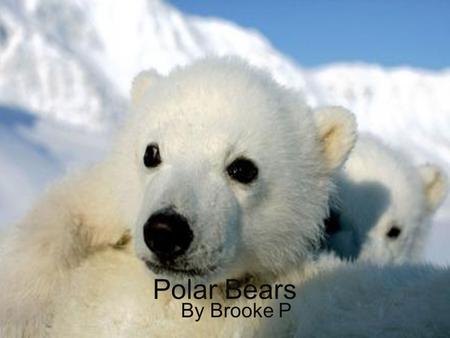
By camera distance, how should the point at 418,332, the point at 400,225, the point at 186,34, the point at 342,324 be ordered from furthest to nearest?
the point at 186,34, the point at 400,225, the point at 342,324, the point at 418,332

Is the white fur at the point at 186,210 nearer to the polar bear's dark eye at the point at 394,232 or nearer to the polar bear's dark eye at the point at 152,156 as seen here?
the polar bear's dark eye at the point at 152,156

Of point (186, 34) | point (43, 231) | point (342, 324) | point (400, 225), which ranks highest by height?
point (342, 324)

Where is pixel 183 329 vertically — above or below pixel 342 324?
below

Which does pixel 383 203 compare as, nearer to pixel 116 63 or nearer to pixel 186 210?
pixel 186 210

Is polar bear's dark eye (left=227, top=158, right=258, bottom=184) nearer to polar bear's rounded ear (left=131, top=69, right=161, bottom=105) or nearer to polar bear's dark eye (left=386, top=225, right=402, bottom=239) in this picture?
polar bear's rounded ear (left=131, top=69, right=161, bottom=105)

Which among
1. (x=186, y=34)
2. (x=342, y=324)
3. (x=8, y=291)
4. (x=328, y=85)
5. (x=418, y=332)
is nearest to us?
(x=418, y=332)

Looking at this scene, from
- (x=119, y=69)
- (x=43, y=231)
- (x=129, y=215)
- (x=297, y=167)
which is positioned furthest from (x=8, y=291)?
(x=119, y=69)

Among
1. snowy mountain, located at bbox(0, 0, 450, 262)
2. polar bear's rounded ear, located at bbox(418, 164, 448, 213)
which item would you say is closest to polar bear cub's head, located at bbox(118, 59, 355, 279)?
polar bear's rounded ear, located at bbox(418, 164, 448, 213)

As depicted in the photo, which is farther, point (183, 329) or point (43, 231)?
point (43, 231)

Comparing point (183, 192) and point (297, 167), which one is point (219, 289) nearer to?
point (183, 192)
